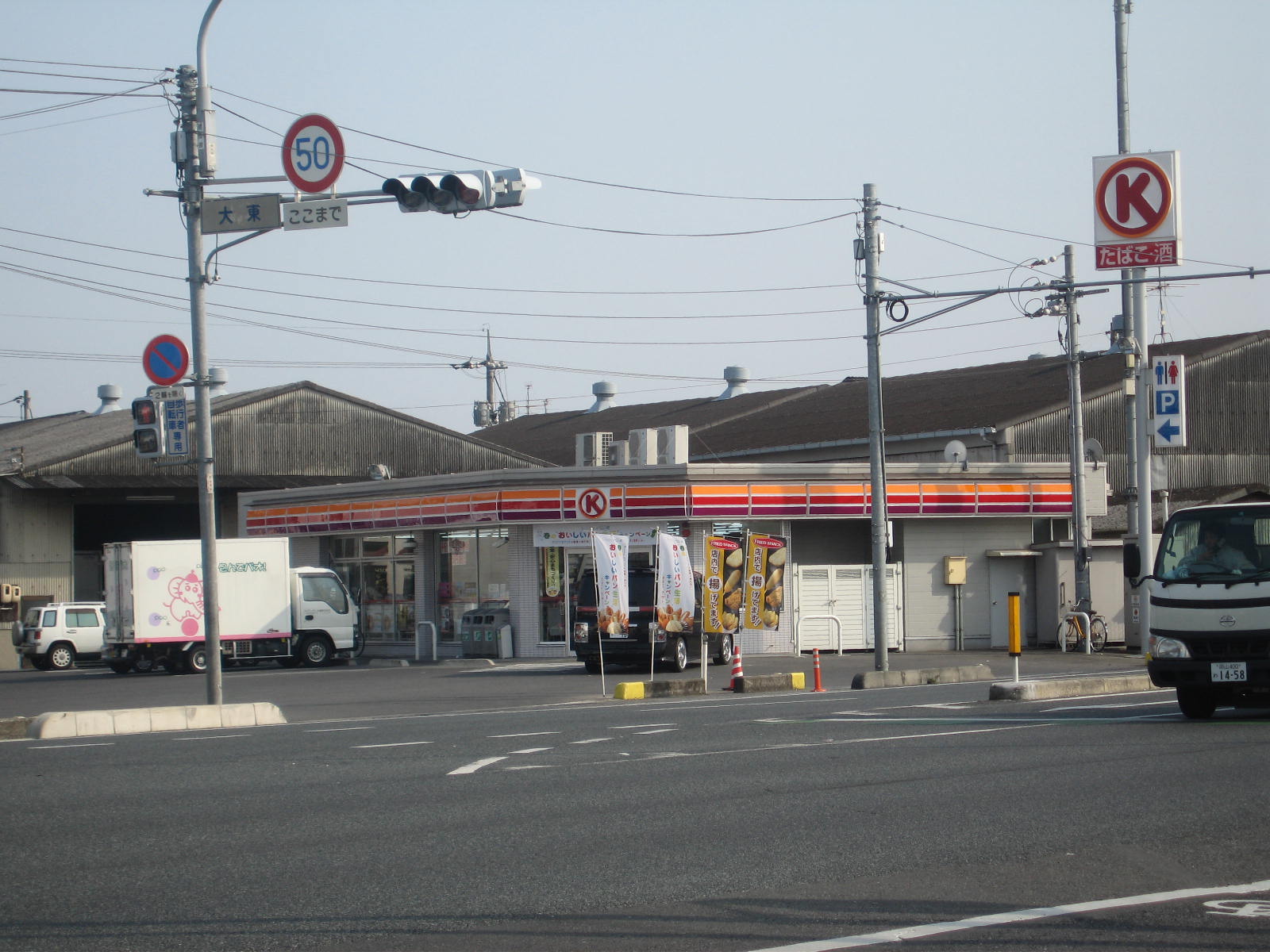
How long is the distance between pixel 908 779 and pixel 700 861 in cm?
323

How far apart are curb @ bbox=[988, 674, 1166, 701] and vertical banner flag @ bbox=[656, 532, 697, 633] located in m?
5.73

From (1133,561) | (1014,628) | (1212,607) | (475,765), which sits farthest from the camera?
(1014,628)

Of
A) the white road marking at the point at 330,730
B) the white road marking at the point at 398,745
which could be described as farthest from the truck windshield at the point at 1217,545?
the white road marking at the point at 330,730

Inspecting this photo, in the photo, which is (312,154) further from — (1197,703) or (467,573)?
A: (467,573)

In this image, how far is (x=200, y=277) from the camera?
1844 centimetres

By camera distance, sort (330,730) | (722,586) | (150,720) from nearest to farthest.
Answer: (330,730) → (150,720) → (722,586)

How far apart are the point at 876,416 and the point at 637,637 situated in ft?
20.1

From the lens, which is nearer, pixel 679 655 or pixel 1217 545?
pixel 1217 545

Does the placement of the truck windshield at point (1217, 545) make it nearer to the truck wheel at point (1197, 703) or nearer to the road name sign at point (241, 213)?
the truck wheel at point (1197, 703)

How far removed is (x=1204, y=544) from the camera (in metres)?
13.8

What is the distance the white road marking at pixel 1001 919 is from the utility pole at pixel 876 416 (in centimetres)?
1806

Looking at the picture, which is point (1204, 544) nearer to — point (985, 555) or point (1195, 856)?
point (1195, 856)

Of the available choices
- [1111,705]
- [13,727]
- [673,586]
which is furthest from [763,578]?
[13,727]

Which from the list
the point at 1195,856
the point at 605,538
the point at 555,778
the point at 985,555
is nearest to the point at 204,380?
the point at 605,538
